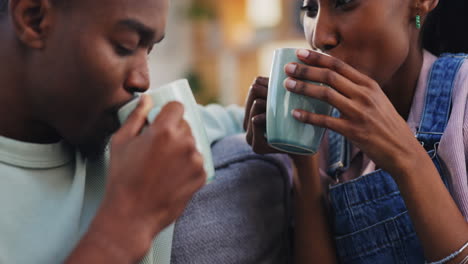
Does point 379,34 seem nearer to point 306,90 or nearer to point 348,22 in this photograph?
point 348,22

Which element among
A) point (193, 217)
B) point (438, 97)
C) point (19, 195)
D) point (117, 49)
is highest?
point (117, 49)

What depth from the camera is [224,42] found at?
316 inches

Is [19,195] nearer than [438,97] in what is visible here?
Yes

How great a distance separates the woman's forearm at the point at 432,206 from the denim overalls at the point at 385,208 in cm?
11

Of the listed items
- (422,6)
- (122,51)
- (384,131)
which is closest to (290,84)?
(384,131)

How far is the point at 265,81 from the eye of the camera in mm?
1019

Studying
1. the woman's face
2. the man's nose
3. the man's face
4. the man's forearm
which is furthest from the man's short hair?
the woman's face

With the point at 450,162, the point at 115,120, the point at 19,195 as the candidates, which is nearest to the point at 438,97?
the point at 450,162

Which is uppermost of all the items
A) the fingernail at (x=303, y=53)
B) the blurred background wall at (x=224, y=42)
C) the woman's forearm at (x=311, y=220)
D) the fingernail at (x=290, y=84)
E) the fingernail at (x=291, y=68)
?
the fingernail at (x=303, y=53)

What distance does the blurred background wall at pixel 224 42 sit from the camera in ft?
24.2

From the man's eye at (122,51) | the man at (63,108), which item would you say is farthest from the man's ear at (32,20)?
the man's eye at (122,51)

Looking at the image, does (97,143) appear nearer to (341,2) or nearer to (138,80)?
(138,80)

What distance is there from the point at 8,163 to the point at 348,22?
0.66 metres

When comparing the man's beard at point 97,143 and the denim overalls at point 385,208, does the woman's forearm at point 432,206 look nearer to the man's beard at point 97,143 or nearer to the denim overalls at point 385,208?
the denim overalls at point 385,208
